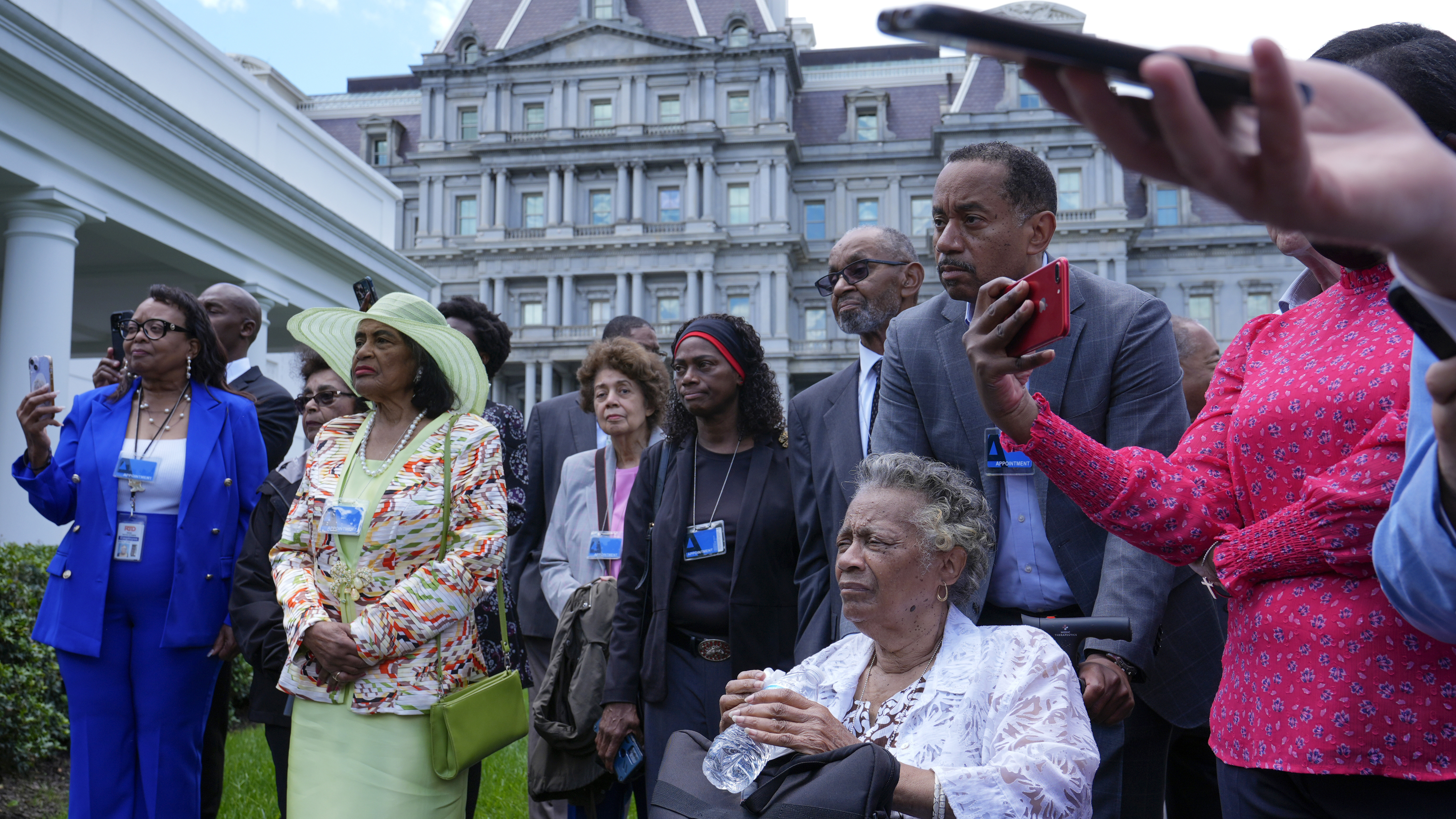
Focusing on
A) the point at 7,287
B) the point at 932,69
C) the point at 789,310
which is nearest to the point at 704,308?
the point at 789,310

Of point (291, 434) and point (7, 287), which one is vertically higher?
point (7, 287)

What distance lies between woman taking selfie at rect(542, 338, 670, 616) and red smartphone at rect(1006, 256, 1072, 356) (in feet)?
9.54

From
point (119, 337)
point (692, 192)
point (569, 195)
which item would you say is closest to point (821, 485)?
point (119, 337)

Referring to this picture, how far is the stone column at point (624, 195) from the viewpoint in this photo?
141 ft

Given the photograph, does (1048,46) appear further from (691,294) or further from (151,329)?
(691,294)

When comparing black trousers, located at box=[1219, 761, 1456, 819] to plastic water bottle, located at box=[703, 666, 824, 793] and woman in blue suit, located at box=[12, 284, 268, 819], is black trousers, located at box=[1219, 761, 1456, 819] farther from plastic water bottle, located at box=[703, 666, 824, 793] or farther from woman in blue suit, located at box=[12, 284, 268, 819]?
woman in blue suit, located at box=[12, 284, 268, 819]

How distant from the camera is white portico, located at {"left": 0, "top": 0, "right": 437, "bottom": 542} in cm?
892

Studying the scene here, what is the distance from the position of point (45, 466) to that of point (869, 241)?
350 cm

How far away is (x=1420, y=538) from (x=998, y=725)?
1.31m

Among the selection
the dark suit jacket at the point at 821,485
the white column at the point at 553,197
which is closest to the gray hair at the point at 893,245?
the dark suit jacket at the point at 821,485

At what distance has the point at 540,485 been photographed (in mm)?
5613

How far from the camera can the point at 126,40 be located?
10.5 m

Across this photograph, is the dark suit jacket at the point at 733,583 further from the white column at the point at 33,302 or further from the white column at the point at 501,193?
the white column at the point at 501,193

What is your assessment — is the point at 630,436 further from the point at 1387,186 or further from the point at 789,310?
the point at 789,310
